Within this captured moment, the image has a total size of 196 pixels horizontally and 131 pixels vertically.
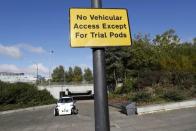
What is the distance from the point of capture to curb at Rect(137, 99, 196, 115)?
26.7 metres

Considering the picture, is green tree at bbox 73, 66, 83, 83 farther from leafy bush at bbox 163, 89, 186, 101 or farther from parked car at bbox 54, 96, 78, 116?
leafy bush at bbox 163, 89, 186, 101

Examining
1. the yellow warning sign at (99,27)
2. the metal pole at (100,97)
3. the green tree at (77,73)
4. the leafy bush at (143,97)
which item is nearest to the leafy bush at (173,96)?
the leafy bush at (143,97)

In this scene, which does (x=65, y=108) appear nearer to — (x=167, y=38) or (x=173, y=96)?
(x=173, y=96)

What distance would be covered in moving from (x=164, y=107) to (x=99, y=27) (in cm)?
2291

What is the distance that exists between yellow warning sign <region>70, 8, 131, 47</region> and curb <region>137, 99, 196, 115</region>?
21.8m

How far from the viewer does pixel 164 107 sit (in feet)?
89.7

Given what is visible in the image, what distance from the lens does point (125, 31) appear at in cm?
533

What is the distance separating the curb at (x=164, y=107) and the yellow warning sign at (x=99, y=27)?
71.5 ft

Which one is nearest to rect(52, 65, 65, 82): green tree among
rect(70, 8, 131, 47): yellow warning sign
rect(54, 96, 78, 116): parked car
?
rect(54, 96, 78, 116): parked car

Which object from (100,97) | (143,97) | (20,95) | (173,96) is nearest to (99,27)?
(100,97)

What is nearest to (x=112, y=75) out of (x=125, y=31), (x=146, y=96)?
(x=146, y=96)

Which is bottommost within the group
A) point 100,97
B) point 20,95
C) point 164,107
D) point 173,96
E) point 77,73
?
point 164,107

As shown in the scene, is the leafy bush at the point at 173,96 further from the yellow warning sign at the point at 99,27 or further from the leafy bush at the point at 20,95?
the leafy bush at the point at 20,95

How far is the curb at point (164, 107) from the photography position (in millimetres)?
26719
